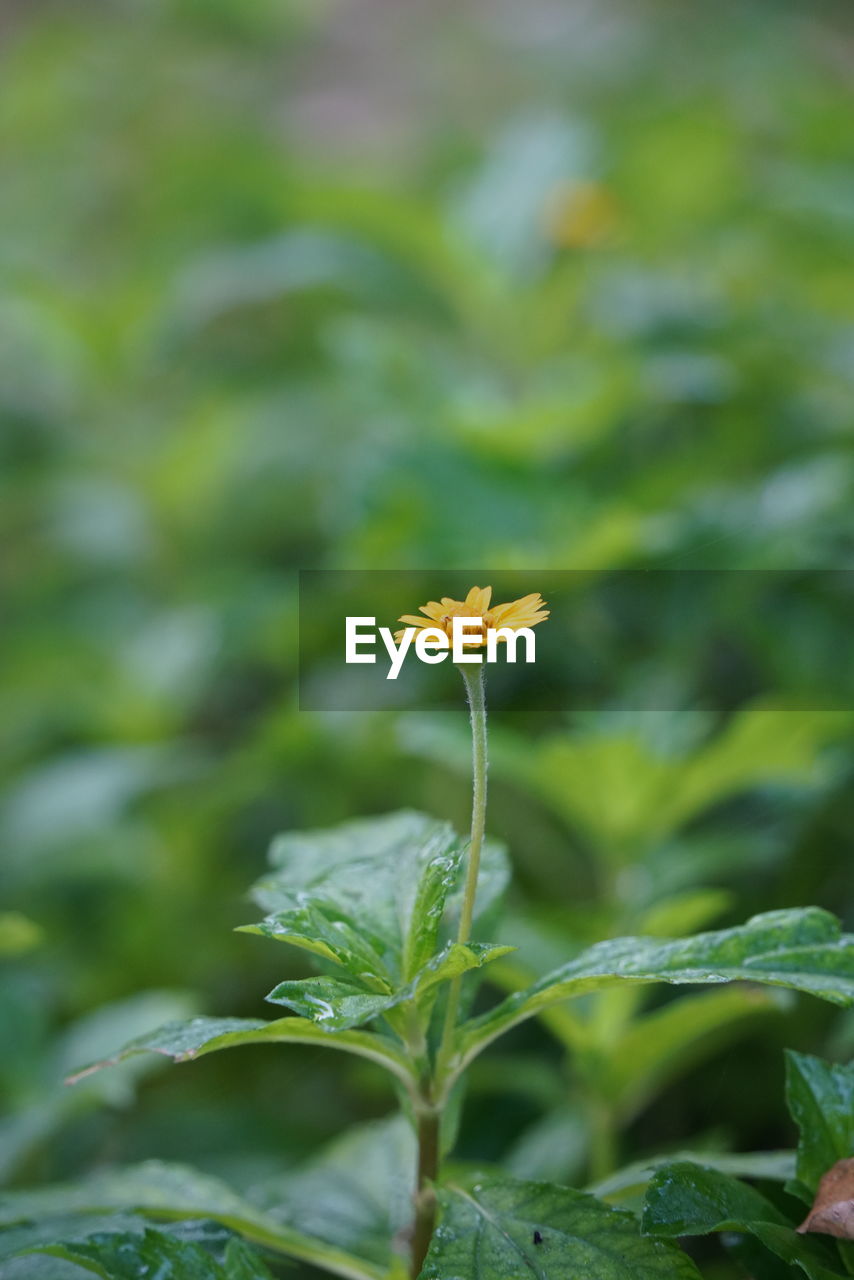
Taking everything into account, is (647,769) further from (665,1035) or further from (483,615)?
(483,615)

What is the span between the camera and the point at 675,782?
823mm

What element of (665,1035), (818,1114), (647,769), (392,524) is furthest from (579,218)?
(818,1114)

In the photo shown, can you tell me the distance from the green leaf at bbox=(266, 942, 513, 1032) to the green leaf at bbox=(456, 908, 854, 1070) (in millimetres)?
46

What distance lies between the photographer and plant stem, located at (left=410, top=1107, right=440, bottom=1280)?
50 cm

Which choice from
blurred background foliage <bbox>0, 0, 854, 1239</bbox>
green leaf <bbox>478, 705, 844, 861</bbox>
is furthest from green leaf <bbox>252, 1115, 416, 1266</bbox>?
green leaf <bbox>478, 705, 844, 861</bbox>

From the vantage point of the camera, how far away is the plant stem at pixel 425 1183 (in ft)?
1.63

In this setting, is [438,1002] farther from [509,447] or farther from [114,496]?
[114,496]

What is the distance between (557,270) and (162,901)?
0.91m

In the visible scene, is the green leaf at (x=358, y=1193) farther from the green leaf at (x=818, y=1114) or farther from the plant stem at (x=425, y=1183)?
the green leaf at (x=818, y=1114)

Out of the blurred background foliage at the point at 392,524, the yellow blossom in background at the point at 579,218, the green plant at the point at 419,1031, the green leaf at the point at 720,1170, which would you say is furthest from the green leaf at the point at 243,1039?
the yellow blossom in background at the point at 579,218

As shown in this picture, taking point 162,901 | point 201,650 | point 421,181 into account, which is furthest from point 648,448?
point 421,181

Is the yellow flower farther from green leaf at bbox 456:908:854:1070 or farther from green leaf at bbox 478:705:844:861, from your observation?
green leaf at bbox 478:705:844:861

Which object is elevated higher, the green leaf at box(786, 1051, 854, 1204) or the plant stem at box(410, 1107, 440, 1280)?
the green leaf at box(786, 1051, 854, 1204)

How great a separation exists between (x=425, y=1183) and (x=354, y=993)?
4.9 inches
